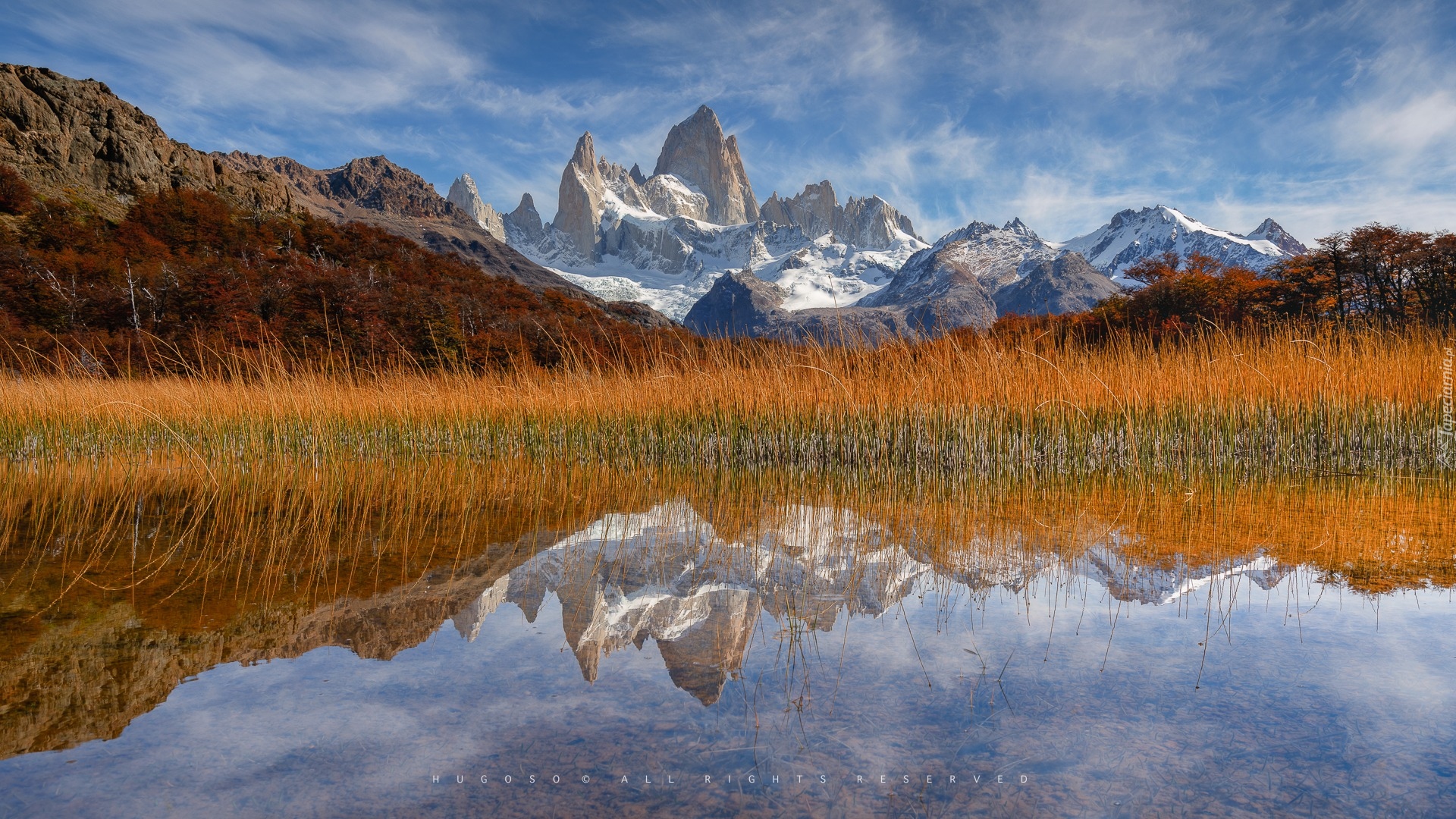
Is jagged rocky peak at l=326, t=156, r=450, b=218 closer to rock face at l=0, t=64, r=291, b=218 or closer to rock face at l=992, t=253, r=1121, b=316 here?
rock face at l=0, t=64, r=291, b=218

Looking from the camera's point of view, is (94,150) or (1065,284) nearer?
(94,150)

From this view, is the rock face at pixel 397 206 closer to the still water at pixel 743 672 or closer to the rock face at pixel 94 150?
the rock face at pixel 94 150

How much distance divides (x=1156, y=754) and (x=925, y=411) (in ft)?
15.8

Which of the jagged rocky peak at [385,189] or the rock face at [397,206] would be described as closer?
the rock face at [397,206]

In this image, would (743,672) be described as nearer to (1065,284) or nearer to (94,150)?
(94,150)

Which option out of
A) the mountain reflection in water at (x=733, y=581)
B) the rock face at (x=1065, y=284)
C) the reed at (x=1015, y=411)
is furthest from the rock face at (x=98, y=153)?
the rock face at (x=1065, y=284)

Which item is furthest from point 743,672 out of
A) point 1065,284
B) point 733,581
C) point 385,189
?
point 1065,284

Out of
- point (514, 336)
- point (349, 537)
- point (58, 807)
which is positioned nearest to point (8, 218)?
point (514, 336)

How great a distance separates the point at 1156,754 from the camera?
135cm

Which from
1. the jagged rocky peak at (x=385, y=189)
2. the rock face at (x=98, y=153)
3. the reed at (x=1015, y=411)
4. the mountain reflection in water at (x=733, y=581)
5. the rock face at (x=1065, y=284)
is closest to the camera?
the mountain reflection in water at (x=733, y=581)

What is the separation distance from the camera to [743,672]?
5.83 feet

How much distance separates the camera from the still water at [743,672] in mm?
1272

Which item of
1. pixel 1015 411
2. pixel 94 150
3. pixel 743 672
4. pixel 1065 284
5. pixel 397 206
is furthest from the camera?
pixel 1065 284

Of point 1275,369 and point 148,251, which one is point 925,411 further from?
point 148,251
